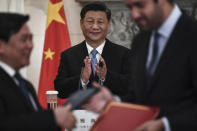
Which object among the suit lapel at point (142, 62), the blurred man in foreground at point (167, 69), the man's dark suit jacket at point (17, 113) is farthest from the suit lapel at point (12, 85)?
the suit lapel at point (142, 62)

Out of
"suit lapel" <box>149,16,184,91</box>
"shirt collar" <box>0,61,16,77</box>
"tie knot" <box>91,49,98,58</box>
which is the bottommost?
"tie knot" <box>91,49,98,58</box>

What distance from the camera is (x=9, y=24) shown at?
7.67 feet

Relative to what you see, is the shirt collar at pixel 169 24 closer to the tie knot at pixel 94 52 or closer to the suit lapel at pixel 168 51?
the suit lapel at pixel 168 51

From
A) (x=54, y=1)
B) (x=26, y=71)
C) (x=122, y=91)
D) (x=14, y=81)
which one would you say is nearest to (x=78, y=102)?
(x=14, y=81)

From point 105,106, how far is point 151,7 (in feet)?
1.98

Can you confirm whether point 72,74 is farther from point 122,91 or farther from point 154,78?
point 154,78

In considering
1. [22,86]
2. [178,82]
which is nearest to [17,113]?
[22,86]

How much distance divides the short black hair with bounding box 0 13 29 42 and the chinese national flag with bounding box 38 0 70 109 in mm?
3525

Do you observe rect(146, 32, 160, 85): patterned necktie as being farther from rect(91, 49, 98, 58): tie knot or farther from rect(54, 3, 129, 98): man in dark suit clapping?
rect(91, 49, 98, 58): tie knot

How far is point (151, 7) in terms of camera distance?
2.28 meters

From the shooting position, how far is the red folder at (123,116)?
2.25 meters

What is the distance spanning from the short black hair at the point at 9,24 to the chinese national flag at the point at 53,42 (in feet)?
11.6

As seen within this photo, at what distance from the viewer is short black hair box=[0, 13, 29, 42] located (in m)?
2.34

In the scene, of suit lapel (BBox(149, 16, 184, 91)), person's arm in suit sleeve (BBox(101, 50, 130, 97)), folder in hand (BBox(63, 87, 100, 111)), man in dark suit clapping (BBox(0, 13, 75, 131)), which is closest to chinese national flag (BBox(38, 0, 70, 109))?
person's arm in suit sleeve (BBox(101, 50, 130, 97))
